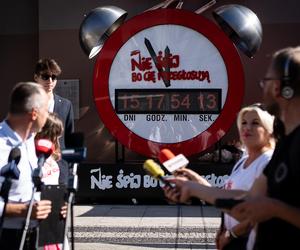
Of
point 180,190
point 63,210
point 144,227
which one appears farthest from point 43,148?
point 144,227

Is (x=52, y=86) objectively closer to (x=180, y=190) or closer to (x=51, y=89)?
(x=51, y=89)

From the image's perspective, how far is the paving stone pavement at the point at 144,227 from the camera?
22.8 feet

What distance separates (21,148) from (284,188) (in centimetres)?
157

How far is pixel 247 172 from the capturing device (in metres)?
3.50

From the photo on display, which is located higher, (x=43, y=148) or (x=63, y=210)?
(x=43, y=148)

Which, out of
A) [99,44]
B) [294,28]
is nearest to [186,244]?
[99,44]

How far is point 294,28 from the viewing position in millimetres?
11047

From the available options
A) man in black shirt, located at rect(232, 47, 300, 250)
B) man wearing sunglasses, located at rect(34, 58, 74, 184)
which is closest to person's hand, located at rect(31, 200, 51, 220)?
man in black shirt, located at rect(232, 47, 300, 250)

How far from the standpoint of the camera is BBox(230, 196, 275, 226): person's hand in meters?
2.18

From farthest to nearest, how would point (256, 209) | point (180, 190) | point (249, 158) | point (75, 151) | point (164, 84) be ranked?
1. point (164, 84)
2. point (249, 158)
3. point (75, 151)
4. point (180, 190)
5. point (256, 209)

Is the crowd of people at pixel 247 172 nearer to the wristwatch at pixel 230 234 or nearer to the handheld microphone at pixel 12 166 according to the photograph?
the wristwatch at pixel 230 234

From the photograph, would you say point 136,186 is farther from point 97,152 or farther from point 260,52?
point 260,52

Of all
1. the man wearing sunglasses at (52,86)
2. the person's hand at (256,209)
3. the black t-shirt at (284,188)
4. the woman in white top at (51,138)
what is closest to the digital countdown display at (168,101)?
the man wearing sunglasses at (52,86)

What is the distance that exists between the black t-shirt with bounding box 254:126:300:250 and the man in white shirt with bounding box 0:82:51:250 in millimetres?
1312
